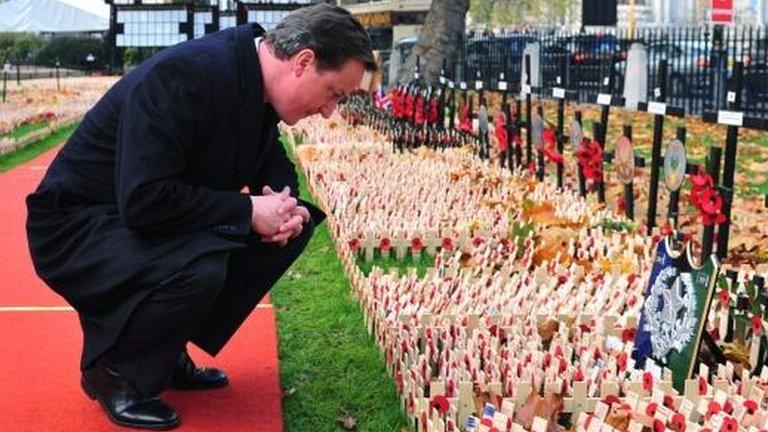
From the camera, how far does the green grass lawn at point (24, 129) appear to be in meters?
17.4

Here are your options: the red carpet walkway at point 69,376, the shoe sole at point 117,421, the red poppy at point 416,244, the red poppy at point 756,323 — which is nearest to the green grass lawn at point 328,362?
the red carpet walkway at point 69,376

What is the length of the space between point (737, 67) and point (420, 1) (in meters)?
36.7

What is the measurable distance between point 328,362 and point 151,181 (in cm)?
153

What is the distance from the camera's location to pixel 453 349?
4.51 m

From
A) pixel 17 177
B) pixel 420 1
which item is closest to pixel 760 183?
pixel 17 177

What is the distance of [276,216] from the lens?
415cm

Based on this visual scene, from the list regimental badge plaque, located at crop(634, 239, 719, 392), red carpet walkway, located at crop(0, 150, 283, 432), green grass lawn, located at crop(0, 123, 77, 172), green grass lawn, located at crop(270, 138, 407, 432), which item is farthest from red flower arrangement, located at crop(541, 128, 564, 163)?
green grass lawn, located at crop(0, 123, 77, 172)

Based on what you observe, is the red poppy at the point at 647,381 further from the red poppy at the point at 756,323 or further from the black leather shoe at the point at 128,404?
the black leather shoe at the point at 128,404

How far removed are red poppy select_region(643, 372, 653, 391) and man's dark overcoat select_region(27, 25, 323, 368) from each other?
140cm

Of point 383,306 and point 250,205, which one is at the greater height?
point 250,205

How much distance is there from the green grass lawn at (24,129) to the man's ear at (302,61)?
Result: 13.7 meters

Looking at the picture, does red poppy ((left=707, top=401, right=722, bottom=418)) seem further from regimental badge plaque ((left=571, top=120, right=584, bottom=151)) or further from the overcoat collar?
regimental badge plaque ((left=571, top=120, right=584, bottom=151))

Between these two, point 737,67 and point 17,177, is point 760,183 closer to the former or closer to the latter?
point 737,67

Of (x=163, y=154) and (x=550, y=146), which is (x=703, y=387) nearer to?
(x=163, y=154)
